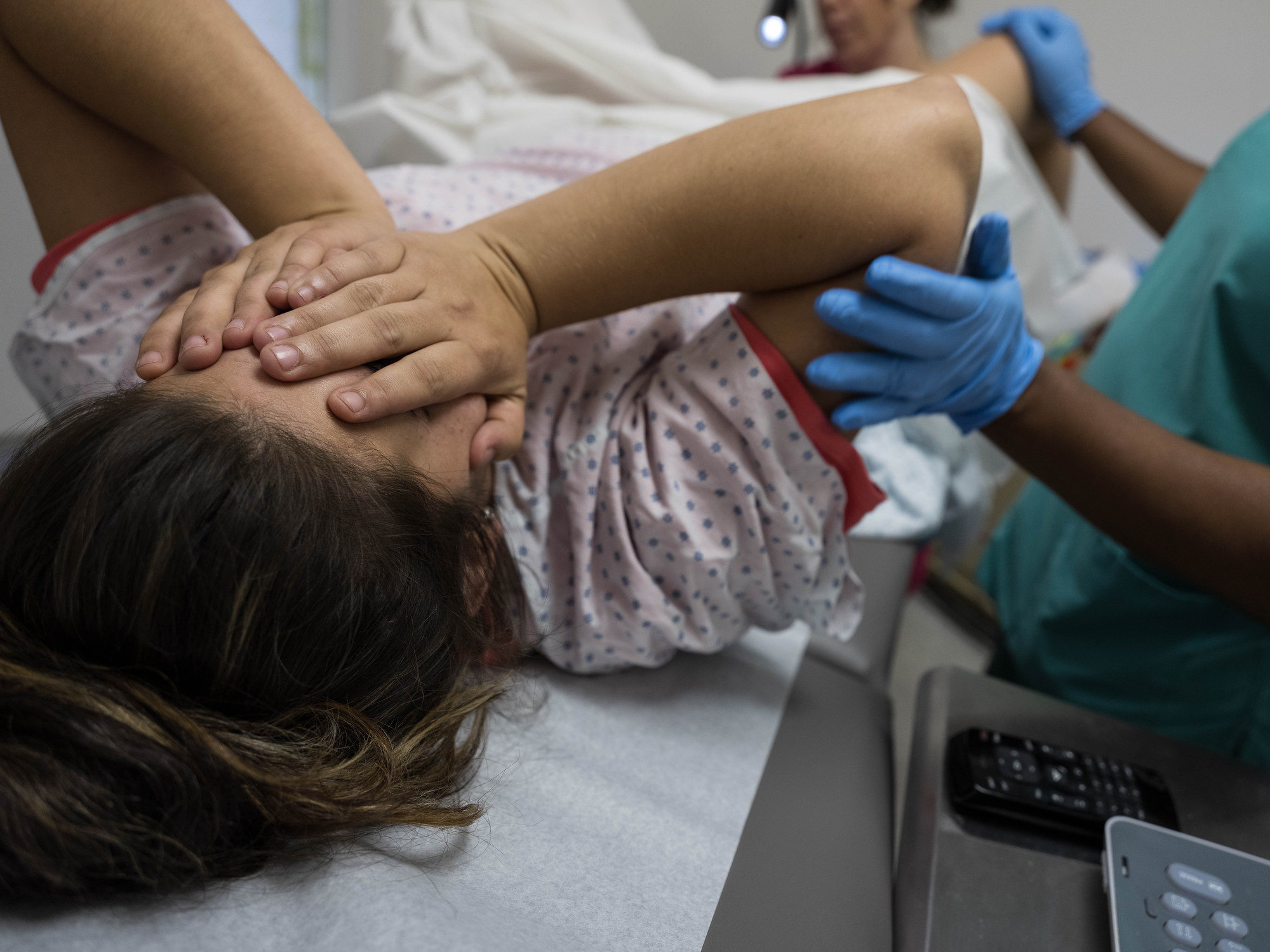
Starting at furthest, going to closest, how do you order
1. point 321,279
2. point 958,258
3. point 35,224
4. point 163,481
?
point 35,224, point 958,258, point 321,279, point 163,481

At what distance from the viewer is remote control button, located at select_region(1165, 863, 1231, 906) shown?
0.49 meters

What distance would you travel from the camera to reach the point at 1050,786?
573mm

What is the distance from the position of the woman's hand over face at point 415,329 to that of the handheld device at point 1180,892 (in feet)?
1.55

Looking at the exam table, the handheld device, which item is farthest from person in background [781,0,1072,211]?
the handheld device

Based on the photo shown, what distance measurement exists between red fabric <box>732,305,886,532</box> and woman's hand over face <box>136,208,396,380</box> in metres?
0.29

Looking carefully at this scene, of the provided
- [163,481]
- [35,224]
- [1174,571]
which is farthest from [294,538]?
[1174,571]

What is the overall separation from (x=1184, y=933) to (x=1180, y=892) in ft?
0.12

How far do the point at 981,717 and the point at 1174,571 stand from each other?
207 mm

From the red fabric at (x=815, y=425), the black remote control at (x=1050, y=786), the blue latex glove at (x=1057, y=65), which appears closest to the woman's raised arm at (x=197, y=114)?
the red fabric at (x=815, y=425)

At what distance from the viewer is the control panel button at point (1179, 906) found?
47 centimetres

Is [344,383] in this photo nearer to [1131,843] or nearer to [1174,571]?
[1131,843]

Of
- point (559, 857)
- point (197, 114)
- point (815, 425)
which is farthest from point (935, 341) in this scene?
point (197, 114)

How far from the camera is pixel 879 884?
56cm

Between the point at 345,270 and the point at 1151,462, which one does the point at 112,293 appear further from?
the point at 1151,462
